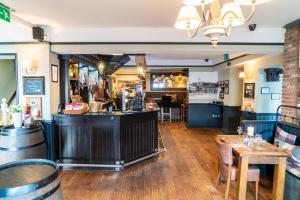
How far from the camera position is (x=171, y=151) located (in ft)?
18.2

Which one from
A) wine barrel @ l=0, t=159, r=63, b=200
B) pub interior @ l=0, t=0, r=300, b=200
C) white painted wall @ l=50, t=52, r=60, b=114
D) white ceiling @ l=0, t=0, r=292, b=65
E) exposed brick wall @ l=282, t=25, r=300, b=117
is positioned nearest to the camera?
wine barrel @ l=0, t=159, r=63, b=200

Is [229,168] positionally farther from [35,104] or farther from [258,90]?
[35,104]

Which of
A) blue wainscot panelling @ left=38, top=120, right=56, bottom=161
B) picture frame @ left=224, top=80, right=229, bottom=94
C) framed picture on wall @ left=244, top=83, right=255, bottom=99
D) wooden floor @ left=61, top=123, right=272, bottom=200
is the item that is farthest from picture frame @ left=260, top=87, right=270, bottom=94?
blue wainscot panelling @ left=38, top=120, right=56, bottom=161

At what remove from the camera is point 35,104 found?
423cm

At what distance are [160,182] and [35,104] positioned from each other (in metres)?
2.74

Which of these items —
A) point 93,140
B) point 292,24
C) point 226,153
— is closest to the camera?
point 226,153

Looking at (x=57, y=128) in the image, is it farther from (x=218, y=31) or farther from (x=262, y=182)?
(x=262, y=182)

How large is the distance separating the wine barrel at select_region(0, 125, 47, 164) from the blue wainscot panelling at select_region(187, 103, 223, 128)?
21.1ft

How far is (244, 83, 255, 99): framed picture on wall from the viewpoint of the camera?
616cm

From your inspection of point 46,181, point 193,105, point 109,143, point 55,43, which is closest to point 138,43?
point 55,43

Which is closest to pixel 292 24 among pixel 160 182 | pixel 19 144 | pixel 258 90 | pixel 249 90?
pixel 258 90

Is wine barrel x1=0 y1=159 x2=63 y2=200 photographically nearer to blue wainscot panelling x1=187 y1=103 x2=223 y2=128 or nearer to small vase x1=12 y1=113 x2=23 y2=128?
small vase x1=12 y1=113 x2=23 y2=128

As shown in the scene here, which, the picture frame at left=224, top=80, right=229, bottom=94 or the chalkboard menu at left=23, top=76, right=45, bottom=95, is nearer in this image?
the chalkboard menu at left=23, top=76, right=45, bottom=95

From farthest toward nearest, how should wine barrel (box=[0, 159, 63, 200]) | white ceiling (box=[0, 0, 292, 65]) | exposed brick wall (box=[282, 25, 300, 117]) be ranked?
1. exposed brick wall (box=[282, 25, 300, 117])
2. white ceiling (box=[0, 0, 292, 65])
3. wine barrel (box=[0, 159, 63, 200])
